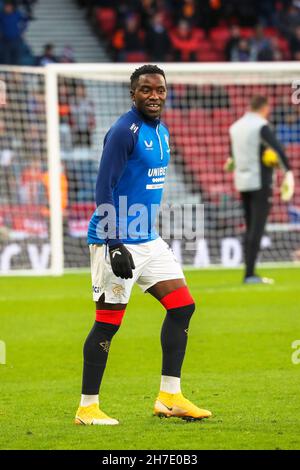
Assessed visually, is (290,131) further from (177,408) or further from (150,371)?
(177,408)

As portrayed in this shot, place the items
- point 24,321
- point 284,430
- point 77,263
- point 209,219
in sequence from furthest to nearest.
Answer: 1. point 209,219
2. point 77,263
3. point 24,321
4. point 284,430

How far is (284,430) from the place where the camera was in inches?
249

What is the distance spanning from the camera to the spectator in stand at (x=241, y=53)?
2292cm

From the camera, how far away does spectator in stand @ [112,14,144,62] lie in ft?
76.3

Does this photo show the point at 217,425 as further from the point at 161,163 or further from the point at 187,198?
the point at 187,198

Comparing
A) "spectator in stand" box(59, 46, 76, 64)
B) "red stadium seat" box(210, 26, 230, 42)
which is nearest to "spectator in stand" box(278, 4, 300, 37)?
"red stadium seat" box(210, 26, 230, 42)

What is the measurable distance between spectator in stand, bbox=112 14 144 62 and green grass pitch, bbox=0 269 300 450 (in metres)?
9.91

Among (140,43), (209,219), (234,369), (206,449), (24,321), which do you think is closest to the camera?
(206,449)

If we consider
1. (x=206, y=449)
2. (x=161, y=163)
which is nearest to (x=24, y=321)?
(x=161, y=163)

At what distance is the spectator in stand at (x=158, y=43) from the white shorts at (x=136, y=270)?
1632cm

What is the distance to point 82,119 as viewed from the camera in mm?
19047

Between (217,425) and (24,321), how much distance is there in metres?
5.22

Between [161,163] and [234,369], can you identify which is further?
[234,369]

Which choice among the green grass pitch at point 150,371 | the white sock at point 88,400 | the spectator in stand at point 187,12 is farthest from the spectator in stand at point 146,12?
the white sock at point 88,400
